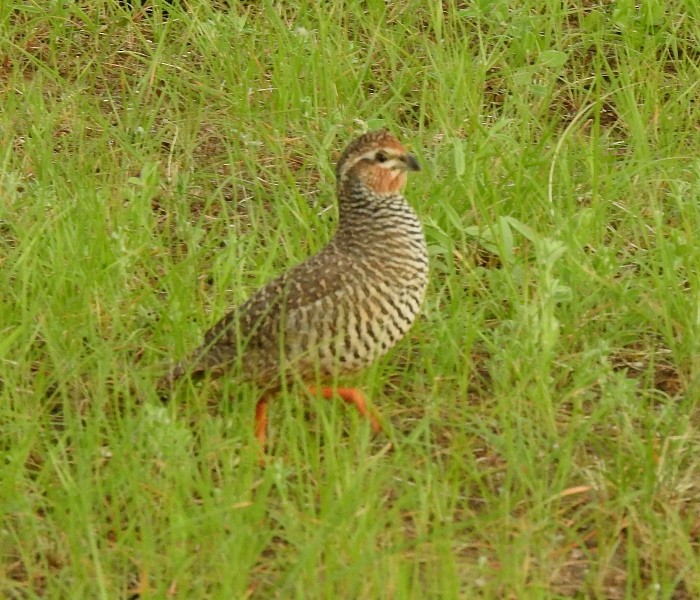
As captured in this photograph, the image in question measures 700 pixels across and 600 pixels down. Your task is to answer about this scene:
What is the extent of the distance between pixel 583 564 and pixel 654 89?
321 cm

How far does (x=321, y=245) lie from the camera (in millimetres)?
6738

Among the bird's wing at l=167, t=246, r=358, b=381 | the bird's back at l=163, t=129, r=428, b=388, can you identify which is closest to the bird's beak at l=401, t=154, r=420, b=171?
the bird's back at l=163, t=129, r=428, b=388

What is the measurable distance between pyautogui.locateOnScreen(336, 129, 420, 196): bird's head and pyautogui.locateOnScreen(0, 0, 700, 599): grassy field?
0.58 m

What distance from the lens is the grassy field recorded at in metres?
4.97

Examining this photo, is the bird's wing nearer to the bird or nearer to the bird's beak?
the bird

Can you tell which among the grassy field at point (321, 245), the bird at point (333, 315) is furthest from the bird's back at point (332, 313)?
the grassy field at point (321, 245)

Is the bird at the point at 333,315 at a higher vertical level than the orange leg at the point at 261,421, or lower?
higher

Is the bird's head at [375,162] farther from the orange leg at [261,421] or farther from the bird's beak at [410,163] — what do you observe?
the orange leg at [261,421]

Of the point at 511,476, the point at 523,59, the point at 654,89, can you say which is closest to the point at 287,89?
the point at 523,59

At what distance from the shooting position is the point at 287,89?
7672mm

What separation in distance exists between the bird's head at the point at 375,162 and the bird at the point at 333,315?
1 cm

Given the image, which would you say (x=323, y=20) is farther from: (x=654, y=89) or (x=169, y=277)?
(x=169, y=277)

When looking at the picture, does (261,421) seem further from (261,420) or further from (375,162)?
(375,162)

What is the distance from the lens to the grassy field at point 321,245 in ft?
16.3
